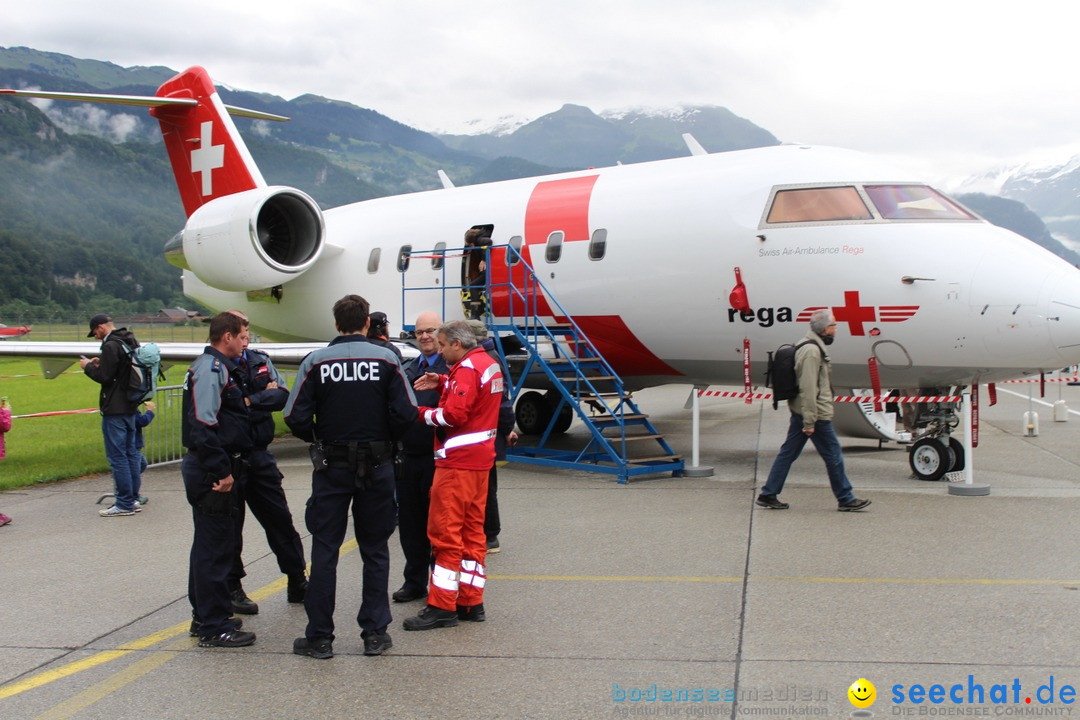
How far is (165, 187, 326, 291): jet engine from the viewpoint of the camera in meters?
14.1

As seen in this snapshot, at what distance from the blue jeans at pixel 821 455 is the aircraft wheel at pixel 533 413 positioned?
657 cm

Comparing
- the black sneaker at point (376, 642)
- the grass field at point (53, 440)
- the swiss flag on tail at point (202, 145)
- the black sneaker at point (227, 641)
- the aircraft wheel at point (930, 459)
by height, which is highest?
the swiss flag on tail at point (202, 145)

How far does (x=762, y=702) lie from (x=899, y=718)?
0.58 m

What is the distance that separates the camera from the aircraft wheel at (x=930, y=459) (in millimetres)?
10273

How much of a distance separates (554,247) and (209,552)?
748 cm

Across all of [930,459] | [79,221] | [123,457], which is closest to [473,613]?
[123,457]

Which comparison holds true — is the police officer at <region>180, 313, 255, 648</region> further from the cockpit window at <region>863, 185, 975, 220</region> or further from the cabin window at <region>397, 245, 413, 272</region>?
the cabin window at <region>397, 245, 413, 272</region>

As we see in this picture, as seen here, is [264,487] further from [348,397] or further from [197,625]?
[348,397]

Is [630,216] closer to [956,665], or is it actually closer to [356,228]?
[356,228]

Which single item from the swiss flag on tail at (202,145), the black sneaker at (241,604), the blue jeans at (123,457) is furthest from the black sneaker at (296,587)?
the swiss flag on tail at (202,145)

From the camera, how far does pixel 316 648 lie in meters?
5.41

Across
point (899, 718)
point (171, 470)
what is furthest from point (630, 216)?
point (899, 718)

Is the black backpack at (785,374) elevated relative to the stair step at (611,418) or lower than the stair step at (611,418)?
elevated

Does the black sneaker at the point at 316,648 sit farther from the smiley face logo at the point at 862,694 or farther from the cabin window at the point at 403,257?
the cabin window at the point at 403,257
